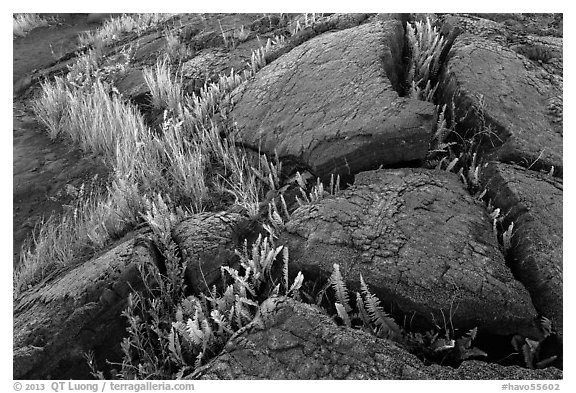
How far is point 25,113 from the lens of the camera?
698 centimetres

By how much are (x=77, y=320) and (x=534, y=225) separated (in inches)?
125

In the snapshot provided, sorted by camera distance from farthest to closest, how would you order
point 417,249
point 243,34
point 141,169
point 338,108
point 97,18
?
point 97,18
point 243,34
point 141,169
point 338,108
point 417,249

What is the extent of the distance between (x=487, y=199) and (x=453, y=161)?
40 centimetres

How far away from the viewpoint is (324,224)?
3.27 m

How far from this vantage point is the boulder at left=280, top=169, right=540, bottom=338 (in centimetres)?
277

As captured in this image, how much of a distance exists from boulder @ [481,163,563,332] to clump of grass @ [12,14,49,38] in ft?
37.3

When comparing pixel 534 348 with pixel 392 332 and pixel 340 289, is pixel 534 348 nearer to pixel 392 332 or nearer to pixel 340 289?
pixel 392 332

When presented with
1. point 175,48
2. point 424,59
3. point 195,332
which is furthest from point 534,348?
point 175,48

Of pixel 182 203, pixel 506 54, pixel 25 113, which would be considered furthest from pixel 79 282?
pixel 25 113

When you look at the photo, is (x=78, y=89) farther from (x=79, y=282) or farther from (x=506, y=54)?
(x=506, y=54)

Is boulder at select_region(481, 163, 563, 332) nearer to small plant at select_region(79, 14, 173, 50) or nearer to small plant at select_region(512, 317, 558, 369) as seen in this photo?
small plant at select_region(512, 317, 558, 369)

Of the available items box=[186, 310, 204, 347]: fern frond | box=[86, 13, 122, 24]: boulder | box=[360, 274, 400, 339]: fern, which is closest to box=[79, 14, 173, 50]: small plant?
box=[86, 13, 122, 24]: boulder

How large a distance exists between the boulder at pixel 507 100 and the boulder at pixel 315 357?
1.78 meters

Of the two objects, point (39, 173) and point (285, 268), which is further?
point (39, 173)
